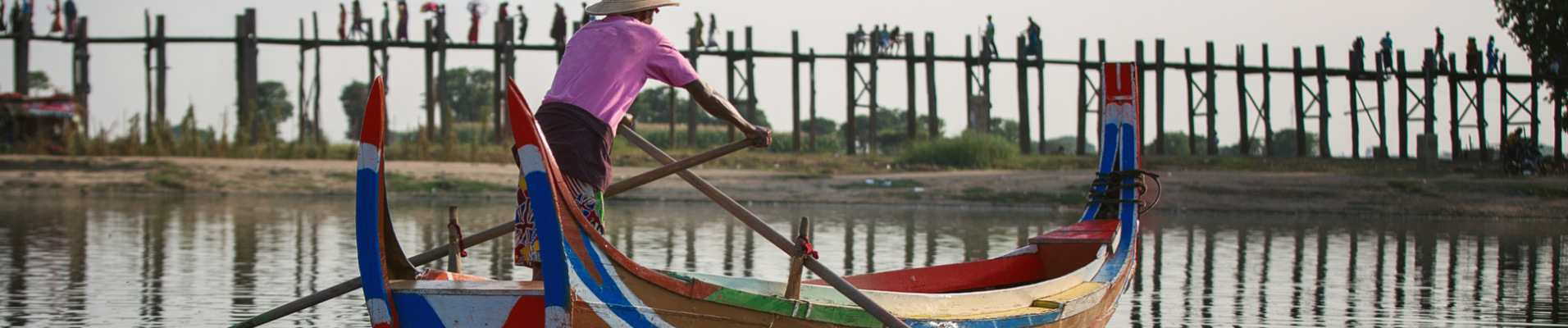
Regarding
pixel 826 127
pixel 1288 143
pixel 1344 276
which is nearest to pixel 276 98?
pixel 826 127

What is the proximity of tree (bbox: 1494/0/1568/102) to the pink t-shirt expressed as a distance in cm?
1881

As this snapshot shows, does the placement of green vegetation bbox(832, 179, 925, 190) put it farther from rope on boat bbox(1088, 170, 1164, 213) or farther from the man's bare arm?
the man's bare arm

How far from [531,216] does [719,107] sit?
789mm

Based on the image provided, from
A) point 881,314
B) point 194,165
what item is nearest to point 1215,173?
point 194,165

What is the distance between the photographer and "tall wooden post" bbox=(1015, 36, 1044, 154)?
79.8 feet

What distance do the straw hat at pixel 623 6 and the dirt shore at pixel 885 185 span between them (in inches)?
562

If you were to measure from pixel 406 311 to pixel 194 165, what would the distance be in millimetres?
17781

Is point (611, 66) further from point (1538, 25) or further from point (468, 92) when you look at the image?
point (468, 92)

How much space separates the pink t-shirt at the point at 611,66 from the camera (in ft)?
14.5

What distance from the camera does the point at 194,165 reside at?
20.2 m

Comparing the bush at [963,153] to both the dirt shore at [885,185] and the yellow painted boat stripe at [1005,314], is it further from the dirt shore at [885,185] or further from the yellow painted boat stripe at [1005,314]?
the yellow painted boat stripe at [1005,314]

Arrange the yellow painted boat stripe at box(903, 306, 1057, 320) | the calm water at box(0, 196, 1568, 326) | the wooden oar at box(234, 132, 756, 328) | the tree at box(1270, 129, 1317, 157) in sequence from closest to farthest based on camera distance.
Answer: the wooden oar at box(234, 132, 756, 328) < the yellow painted boat stripe at box(903, 306, 1057, 320) < the calm water at box(0, 196, 1568, 326) < the tree at box(1270, 129, 1317, 157)

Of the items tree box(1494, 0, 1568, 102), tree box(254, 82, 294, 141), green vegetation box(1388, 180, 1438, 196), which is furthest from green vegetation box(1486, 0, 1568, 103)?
tree box(254, 82, 294, 141)

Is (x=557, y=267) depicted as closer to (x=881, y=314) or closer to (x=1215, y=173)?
(x=881, y=314)
